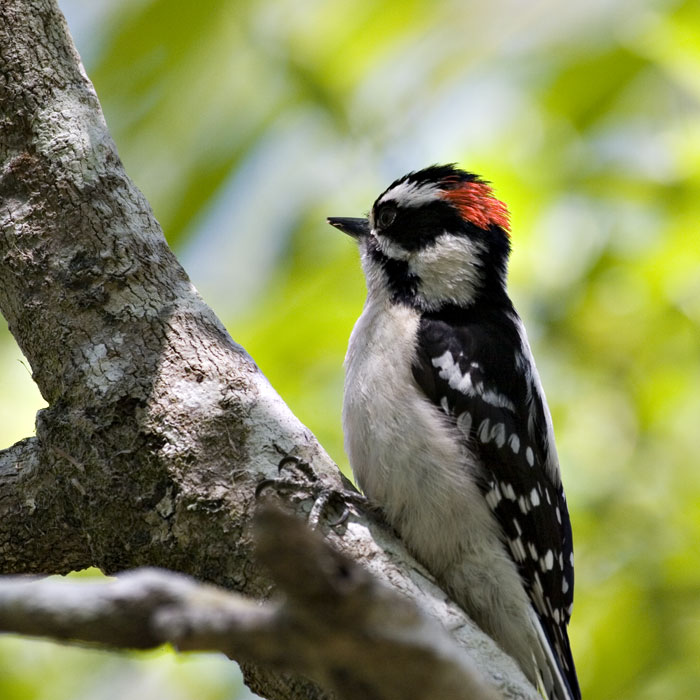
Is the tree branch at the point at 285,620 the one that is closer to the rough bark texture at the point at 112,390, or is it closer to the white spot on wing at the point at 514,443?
the rough bark texture at the point at 112,390

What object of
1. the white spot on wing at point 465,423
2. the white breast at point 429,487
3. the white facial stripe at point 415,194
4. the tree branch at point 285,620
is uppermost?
the white facial stripe at point 415,194

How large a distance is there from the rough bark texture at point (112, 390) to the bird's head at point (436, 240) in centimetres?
122

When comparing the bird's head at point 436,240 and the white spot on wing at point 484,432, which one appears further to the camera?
the bird's head at point 436,240

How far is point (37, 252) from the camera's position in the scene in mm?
2908

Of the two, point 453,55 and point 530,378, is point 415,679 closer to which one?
point 530,378

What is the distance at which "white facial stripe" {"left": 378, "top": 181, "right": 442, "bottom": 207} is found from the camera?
4.20 meters

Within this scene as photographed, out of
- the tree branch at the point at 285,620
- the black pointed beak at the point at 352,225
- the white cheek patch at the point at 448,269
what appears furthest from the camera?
the black pointed beak at the point at 352,225

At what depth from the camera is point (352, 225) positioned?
4.39 meters

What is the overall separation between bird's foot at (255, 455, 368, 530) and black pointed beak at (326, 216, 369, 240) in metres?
1.88

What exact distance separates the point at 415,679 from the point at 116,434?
1.55 meters

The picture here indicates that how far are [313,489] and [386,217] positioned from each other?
194 centimetres

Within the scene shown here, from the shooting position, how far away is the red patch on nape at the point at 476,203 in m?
4.15

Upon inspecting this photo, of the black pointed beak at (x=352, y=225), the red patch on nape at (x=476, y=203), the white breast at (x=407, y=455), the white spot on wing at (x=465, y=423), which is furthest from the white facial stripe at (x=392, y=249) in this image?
the white spot on wing at (x=465, y=423)

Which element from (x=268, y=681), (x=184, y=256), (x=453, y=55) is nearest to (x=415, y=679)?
(x=268, y=681)
